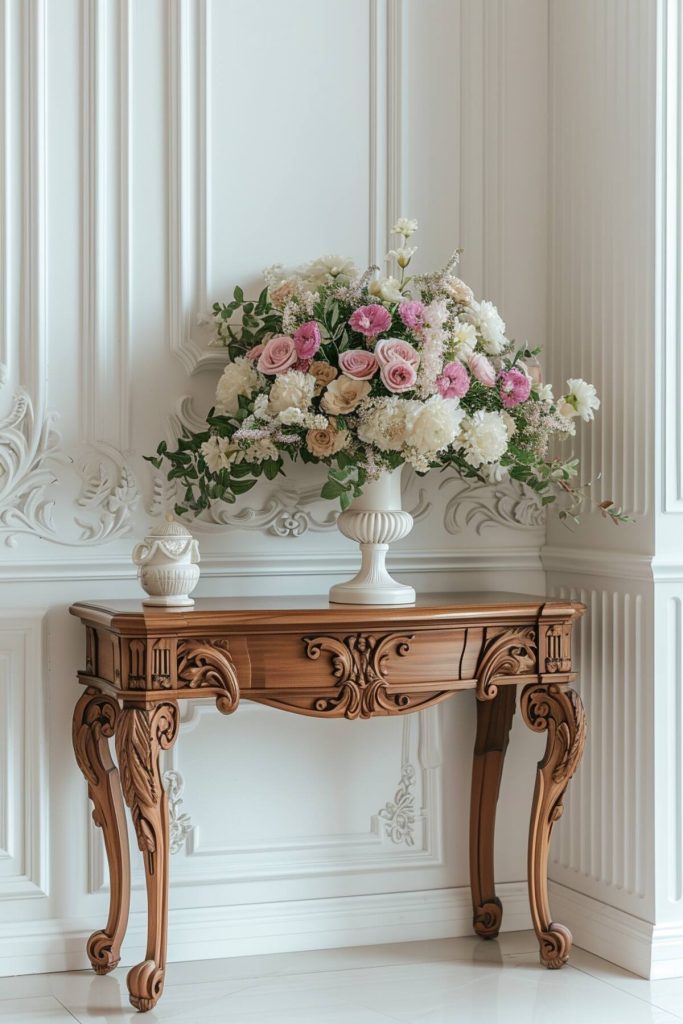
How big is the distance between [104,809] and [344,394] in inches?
44.2

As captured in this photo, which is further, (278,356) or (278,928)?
(278,928)

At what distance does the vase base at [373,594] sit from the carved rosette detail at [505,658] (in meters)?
0.22

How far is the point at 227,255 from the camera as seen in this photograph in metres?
3.11

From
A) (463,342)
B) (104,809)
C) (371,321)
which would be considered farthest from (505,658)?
(104,809)

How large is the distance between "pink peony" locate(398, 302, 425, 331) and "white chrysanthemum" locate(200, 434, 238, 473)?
1.62ft

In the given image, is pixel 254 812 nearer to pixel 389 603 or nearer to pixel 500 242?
pixel 389 603

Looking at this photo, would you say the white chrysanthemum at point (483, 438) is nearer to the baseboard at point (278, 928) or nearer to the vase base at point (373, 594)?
the vase base at point (373, 594)

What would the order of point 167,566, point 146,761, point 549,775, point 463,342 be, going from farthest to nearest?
point 549,775
point 463,342
point 167,566
point 146,761

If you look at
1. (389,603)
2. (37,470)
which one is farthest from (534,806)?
(37,470)

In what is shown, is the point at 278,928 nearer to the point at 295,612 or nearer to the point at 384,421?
the point at 295,612

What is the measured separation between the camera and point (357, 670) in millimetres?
2715

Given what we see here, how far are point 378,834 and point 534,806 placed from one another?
0.49 meters

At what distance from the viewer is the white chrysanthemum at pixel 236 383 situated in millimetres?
2844

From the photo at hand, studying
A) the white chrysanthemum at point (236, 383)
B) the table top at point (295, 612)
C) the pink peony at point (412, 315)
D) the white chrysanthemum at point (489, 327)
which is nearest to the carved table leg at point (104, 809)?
the table top at point (295, 612)
